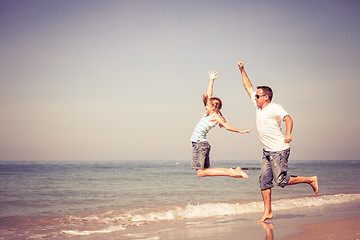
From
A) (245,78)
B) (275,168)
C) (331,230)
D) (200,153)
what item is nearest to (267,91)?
(245,78)

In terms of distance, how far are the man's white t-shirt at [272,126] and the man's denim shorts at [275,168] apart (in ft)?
0.36

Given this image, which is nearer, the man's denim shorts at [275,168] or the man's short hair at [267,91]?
the man's denim shorts at [275,168]

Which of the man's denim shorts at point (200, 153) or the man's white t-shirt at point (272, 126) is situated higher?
the man's white t-shirt at point (272, 126)

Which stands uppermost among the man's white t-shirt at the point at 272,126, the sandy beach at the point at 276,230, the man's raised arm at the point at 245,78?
the man's raised arm at the point at 245,78

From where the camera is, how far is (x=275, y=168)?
20.6ft

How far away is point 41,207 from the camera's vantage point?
13.6 m

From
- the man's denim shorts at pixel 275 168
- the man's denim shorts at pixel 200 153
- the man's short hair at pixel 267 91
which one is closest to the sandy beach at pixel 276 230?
the man's denim shorts at pixel 275 168

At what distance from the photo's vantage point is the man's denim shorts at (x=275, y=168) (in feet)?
20.4

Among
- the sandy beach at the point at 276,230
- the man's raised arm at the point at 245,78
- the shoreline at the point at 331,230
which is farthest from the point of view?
the man's raised arm at the point at 245,78

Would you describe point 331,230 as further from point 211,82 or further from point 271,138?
point 211,82

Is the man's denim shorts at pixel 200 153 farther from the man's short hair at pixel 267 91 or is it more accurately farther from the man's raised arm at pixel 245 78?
the man's short hair at pixel 267 91

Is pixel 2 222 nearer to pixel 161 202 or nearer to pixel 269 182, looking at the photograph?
pixel 161 202

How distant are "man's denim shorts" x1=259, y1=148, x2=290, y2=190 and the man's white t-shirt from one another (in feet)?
0.36

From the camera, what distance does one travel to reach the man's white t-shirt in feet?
20.2
